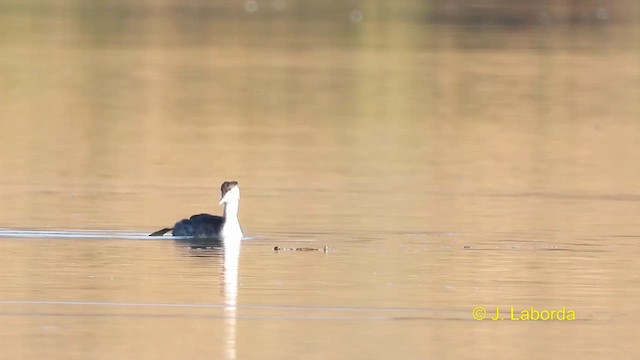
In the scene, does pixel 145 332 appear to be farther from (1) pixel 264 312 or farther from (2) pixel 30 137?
(2) pixel 30 137

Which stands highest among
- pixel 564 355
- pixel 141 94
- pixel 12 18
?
pixel 12 18

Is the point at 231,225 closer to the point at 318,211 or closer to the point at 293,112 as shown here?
the point at 318,211

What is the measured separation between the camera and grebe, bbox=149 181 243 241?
15742mm

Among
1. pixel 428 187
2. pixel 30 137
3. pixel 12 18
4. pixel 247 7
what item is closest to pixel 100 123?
pixel 30 137

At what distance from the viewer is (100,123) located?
2714 cm

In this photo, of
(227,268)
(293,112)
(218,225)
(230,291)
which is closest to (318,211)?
(218,225)

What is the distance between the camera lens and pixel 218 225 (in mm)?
15844

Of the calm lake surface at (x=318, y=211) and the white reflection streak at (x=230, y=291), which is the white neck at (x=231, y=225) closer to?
the white reflection streak at (x=230, y=291)

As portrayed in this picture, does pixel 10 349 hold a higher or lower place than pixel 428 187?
lower

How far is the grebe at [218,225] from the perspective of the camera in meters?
15.7

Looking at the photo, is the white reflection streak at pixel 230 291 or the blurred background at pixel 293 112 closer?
the white reflection streak at pixel 230 291

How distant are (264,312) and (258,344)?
1.09 metres

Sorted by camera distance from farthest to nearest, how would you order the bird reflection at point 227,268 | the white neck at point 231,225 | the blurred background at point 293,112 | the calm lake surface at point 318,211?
the blurred background at point 293,112 → the white neck at point 231,225 → the calm lake surface at point 318,211 → the bird reflection at point 227,268

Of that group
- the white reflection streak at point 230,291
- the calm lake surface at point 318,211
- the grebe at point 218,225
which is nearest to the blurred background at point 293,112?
the calm lake surface at point 318,211
